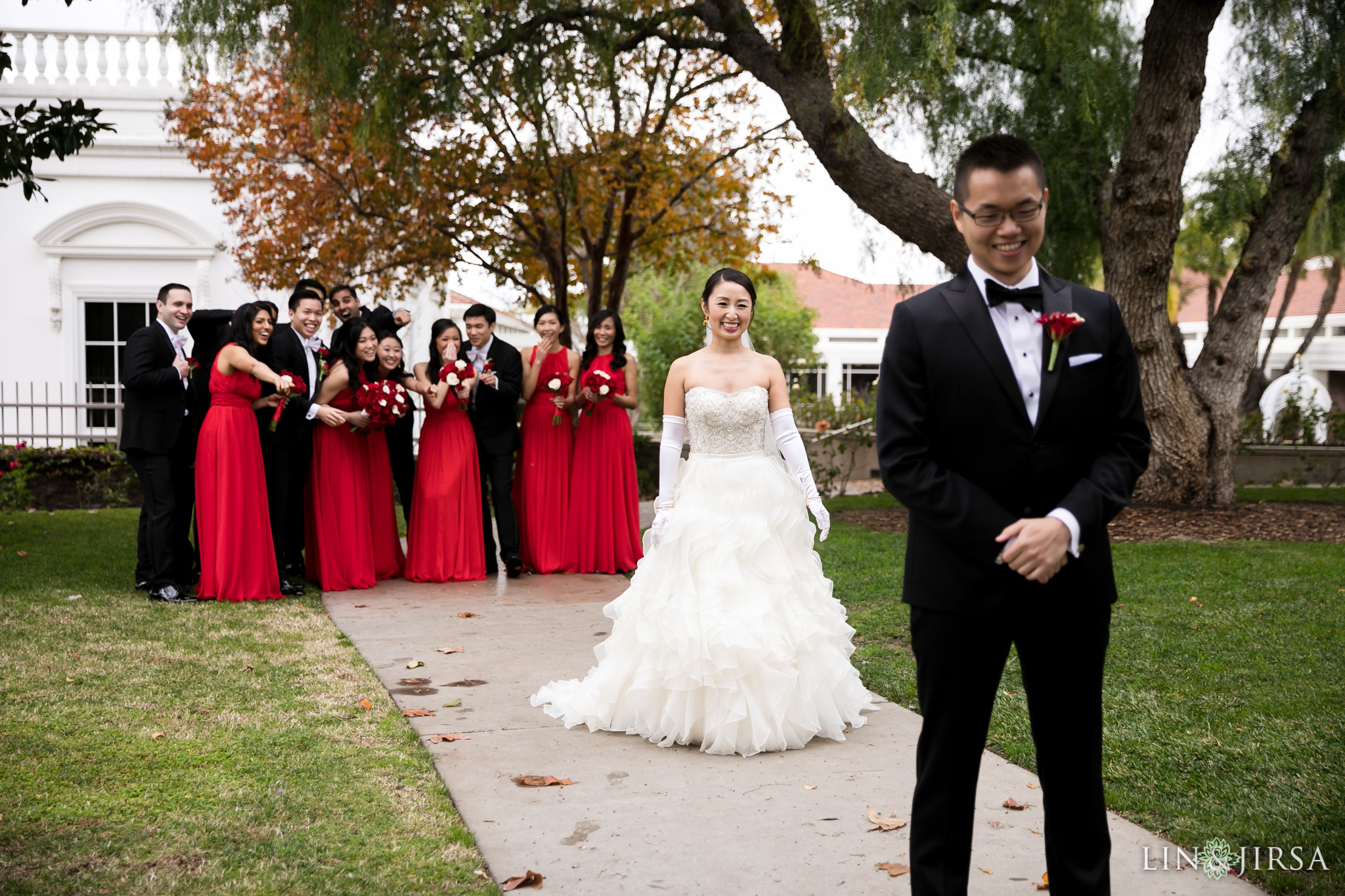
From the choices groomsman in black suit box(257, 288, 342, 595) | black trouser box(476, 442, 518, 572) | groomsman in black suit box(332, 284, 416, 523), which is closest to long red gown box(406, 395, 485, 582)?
black trouser box(476, 442, 518, 572)

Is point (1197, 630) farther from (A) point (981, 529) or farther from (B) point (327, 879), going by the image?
(B) point (327, 879)

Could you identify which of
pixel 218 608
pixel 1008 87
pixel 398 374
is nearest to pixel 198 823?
pixel 218 608

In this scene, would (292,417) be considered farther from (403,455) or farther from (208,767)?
(208,767)

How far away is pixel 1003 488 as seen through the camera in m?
2.89

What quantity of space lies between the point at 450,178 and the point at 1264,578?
36.0 ft

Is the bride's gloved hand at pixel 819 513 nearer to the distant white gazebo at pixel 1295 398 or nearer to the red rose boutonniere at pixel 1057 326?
the red rose boutonniere at pixel 1057 326

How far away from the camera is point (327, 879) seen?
143 inches

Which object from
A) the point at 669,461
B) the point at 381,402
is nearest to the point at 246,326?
the point at 381,402

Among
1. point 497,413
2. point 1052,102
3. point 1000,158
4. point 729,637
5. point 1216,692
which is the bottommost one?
point 1216,692

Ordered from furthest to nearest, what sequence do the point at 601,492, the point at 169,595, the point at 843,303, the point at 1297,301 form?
the point at 843,303
the point at 1297,301
the point at 601,492
the point at 169,595

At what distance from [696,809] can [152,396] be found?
6.24m

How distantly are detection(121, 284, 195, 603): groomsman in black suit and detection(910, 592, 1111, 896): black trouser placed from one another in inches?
275

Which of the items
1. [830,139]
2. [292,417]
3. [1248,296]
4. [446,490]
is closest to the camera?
[292,417]

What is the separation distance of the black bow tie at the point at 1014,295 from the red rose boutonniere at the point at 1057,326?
0.25ft
